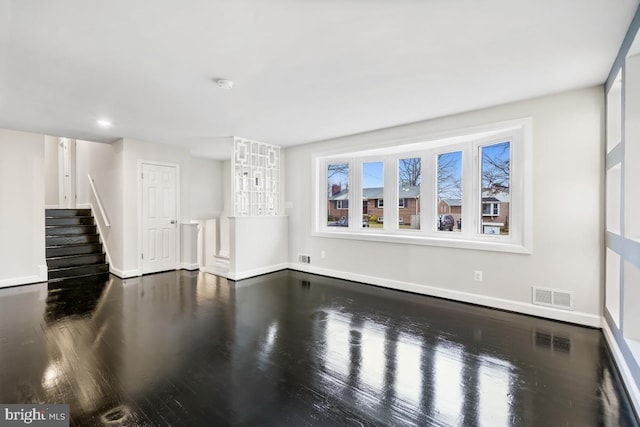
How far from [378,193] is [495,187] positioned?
1741 millimetres

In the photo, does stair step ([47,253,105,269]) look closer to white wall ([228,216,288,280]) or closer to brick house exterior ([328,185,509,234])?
white wall ([228,216,288,280])

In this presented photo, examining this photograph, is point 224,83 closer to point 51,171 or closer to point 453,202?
point 453,202

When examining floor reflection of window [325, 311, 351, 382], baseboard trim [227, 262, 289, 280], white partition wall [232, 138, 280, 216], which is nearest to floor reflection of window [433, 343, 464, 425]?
floor reflection of window [325, 311, 351, 382]

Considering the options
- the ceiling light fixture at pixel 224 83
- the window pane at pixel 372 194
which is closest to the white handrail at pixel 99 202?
the ceiling light fixture at pixel 224 83

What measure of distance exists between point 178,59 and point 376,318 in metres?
3.05

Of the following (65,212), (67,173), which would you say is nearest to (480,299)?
(65,212)

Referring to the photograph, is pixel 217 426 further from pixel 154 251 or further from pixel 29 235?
pixel 29 235

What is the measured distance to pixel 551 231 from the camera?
127 inches

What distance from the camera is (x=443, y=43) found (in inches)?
85.8

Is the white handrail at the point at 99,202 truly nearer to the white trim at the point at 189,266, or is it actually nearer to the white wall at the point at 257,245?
the white trim at the point at 189,266

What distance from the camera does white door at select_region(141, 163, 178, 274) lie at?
5.43 metres

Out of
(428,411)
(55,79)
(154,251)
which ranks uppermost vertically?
(55,79)

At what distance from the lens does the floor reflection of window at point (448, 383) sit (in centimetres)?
179

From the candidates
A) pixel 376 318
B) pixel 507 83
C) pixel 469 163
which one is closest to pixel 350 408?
pixel 376 318
